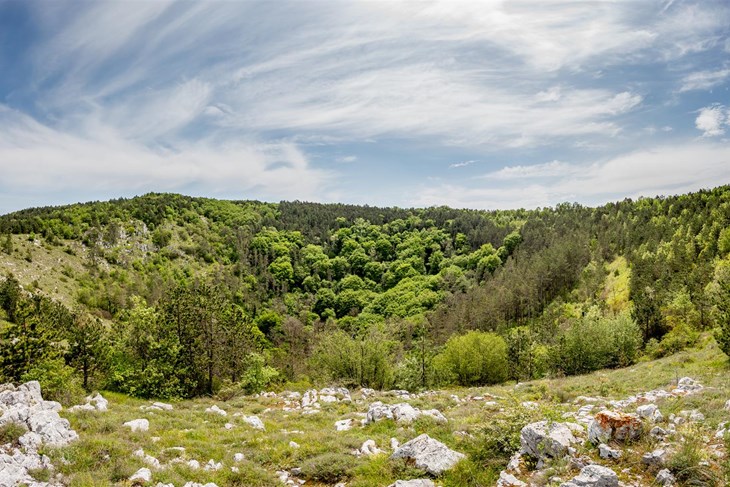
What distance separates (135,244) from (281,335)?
65.4m

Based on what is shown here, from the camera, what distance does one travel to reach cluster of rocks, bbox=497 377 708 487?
10.2m

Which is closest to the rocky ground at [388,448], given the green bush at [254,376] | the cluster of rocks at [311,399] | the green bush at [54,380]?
the green bush at [54,380]

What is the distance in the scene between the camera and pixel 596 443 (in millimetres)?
12227

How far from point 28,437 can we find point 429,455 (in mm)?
13841

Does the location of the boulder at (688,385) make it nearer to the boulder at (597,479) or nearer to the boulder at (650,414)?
the boulder at (650,414)

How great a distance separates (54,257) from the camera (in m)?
106

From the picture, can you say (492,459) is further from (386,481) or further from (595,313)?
(595,313)

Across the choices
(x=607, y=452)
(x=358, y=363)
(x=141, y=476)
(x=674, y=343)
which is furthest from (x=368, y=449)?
(x=674, y=343)

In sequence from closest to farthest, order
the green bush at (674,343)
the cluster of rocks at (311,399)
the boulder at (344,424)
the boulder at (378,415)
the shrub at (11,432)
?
the shrub at (11,432) < the boulder at (378,415) < the boulder at (344,424) < the cluster of rocks at (311,399) < the green bush at (674,343)

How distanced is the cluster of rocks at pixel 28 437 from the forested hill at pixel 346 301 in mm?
10562

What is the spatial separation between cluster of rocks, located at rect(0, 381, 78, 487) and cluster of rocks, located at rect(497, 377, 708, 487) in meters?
14.3

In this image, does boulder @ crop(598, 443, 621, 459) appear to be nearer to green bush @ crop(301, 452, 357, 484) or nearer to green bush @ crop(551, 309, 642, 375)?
green bush @ crop(301, 452, 357, 484)

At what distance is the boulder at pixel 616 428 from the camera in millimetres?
11977

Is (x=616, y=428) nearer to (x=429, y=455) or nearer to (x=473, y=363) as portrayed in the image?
(x=429, y=455)
